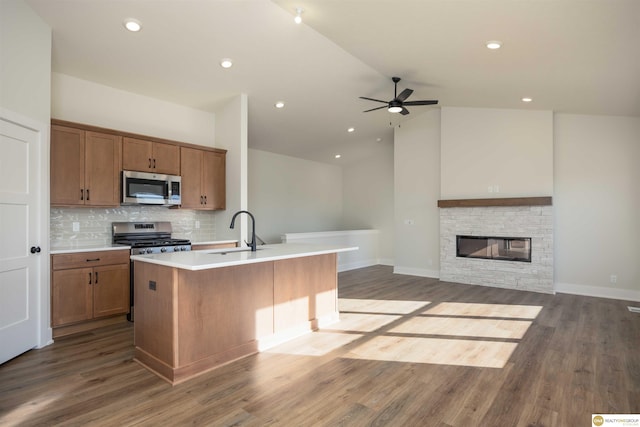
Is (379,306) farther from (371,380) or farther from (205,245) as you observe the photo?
(205,245)

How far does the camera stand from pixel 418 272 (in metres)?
7.18

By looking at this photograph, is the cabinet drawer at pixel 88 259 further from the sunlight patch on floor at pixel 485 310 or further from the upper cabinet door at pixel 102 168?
the sunlight patch on floor at pixel 485 310

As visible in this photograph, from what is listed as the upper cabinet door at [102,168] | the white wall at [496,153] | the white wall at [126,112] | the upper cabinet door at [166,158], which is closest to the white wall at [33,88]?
the upper cabinet door at [102,168]

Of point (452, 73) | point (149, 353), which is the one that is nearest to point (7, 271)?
point (149, 353)

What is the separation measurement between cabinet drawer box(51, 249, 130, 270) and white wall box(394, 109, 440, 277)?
5.21 m

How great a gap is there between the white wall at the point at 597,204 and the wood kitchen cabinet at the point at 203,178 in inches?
211

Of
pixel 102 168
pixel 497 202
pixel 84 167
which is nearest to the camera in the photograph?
pixel 84 167

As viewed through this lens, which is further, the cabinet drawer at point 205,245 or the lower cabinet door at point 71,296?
the cabinet drawer at point 205,245

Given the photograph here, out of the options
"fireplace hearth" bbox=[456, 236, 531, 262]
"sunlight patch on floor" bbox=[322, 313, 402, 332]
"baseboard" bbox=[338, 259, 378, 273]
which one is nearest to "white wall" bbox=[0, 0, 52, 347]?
"sunlight patch on floor" bbox=[322, 313, 402, 332]

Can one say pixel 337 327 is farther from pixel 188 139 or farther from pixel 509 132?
pixel 509 132

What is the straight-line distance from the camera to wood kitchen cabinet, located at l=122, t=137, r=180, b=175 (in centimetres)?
438

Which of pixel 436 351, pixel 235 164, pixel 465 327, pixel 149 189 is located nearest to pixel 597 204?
pixel 465 327

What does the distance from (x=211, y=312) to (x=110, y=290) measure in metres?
1.86

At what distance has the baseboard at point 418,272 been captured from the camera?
22.8 ft
